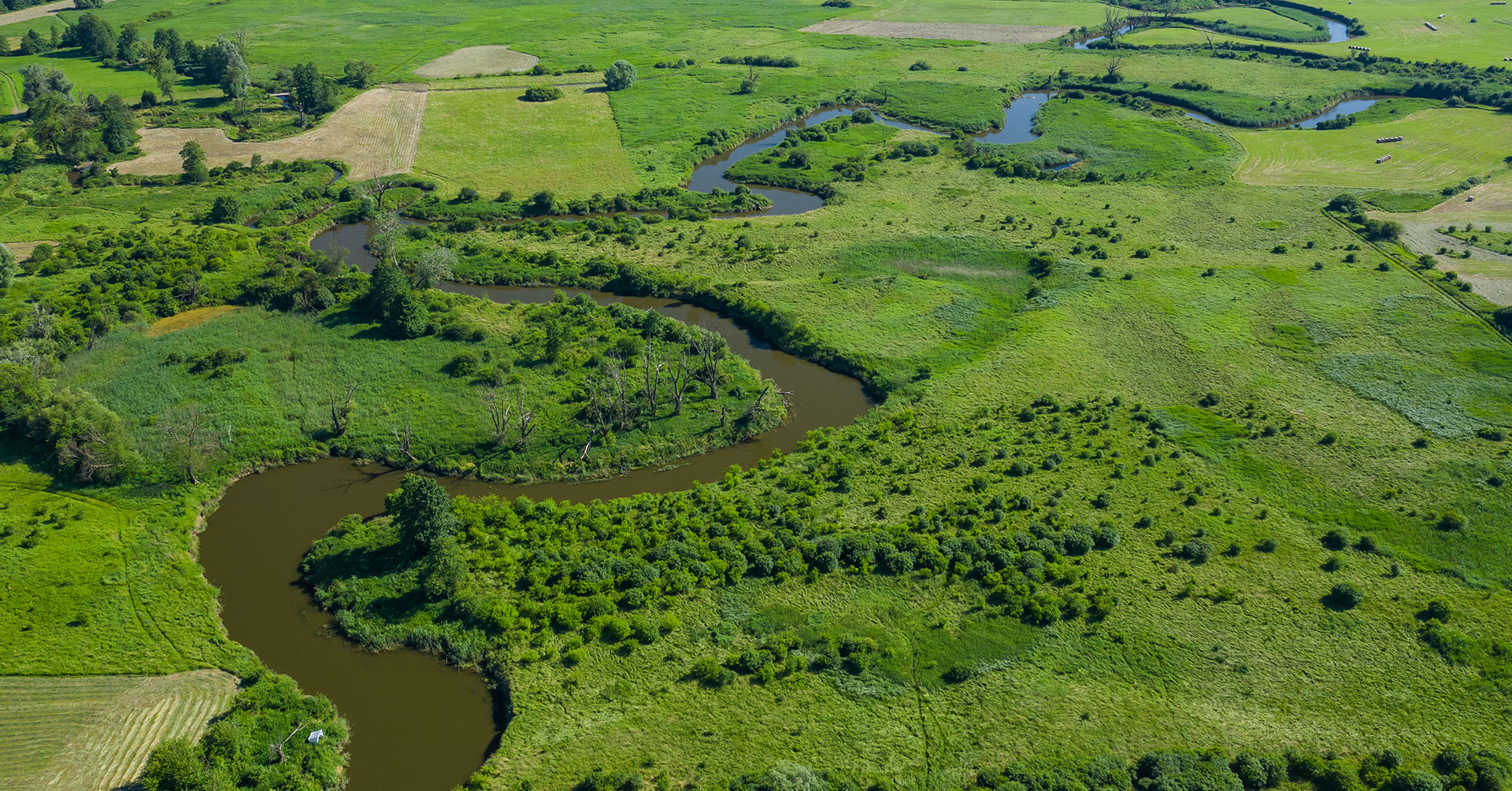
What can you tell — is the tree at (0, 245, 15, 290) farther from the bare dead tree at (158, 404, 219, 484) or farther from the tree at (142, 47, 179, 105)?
the tree at (142, 47, 179, 105)

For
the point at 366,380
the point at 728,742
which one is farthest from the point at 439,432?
the point at 728,742

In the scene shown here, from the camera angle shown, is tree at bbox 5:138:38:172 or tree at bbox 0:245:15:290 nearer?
tree at bbox 0:245:15:290

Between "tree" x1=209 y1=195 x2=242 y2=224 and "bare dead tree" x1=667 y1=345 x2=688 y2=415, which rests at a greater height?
"tree" x1=209 y1=195 x2=242 y2=224

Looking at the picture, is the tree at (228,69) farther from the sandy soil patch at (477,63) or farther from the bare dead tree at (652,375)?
the bare dead tree at (652,375)

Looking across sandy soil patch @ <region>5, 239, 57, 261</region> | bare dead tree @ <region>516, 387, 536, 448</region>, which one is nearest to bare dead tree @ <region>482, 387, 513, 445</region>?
bare dead tree @ <region>516, 387, 536, 448</region>

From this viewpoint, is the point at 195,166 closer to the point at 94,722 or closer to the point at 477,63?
the point at 477,63

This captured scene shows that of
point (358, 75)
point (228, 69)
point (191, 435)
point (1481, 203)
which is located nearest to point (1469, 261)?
point (1481, 203)

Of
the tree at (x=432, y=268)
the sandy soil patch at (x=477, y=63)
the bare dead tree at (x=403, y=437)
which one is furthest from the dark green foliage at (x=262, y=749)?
the sandy soil patch at (x=477, y=63)
